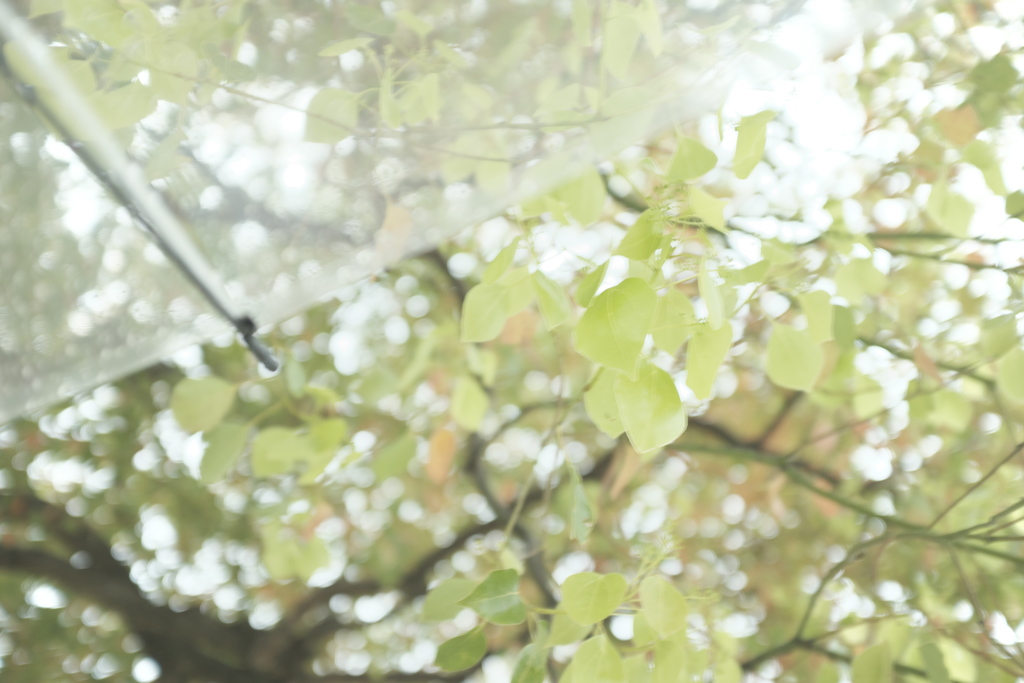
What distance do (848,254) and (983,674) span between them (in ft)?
1.74

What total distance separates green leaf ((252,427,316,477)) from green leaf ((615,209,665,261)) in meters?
A: 0.50

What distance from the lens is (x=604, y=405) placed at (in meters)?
0.48

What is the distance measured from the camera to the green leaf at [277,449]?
0.77 meters

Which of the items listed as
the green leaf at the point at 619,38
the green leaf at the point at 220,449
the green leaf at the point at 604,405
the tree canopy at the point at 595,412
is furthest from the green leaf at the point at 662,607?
the green leaf at the point at 220,449

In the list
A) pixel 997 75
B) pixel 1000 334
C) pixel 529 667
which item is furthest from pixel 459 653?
pixel 997 75

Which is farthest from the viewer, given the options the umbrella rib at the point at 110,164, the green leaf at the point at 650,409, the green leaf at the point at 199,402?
the green leaf at the point at 199,402

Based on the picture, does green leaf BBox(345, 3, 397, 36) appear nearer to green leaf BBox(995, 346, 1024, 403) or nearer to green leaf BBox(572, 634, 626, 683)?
green leaf BBox(572, 634, 626, 683)

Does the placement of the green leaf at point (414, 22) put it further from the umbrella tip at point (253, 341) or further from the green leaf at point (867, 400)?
the green leaf at point (867, 400)

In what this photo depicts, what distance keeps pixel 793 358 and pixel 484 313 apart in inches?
10.2

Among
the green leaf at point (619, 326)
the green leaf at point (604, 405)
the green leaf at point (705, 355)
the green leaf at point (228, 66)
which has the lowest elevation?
the green leaf at point (604, 405)

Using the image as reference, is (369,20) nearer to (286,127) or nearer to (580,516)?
(286,127)

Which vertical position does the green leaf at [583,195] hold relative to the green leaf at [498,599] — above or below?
above

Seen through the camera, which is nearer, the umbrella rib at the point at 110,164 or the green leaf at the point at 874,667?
the umbrella rib at the point at 110,164

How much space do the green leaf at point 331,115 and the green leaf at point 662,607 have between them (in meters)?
0.38
